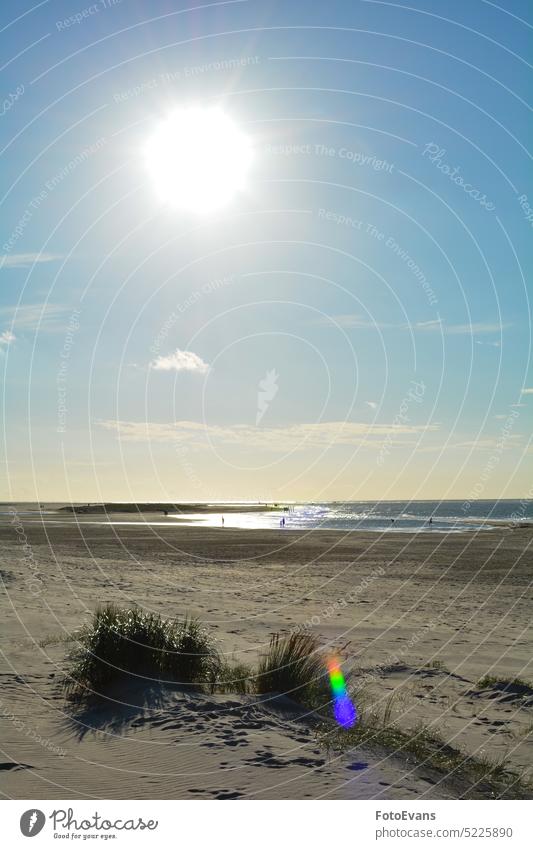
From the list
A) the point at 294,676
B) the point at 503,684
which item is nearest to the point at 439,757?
the point at 294,676

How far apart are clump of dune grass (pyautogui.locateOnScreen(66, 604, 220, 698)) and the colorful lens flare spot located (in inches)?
69.1

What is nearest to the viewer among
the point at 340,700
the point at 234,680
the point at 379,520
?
the point at 340,700

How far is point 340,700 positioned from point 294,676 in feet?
2.29

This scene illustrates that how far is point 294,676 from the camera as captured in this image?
29.5ft

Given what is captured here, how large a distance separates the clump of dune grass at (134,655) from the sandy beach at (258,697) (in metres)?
0.36

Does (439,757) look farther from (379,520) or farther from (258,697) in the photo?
(379,520)

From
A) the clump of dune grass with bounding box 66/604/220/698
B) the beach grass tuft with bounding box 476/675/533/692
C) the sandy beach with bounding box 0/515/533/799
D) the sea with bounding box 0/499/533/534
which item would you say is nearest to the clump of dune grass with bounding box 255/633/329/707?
the sandy beach with bounding box 0/515/533/799

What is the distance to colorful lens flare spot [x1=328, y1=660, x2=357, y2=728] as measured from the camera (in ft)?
26.5

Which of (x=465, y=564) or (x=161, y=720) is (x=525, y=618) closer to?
(x=161, y=720)

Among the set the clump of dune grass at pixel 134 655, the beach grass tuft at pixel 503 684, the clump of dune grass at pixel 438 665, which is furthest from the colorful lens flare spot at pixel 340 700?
the beach grass tuft at pixel 503 684

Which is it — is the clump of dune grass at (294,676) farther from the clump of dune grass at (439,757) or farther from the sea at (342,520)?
the sea at (342,520)

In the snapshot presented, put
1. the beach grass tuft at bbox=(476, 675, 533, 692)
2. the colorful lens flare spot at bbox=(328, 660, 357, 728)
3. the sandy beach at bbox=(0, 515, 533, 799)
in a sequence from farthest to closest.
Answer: the beach grass tuft at bbox=(476, 675, 533, 692), the colorful lens flare spot at bbox=(328, 660, 357, 728), the sandy beach at bbox=(0, 515, 533, 799)

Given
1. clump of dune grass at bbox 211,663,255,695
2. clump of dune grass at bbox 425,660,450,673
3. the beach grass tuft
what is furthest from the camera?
clump of dune grass at bbox 425,660,450,673

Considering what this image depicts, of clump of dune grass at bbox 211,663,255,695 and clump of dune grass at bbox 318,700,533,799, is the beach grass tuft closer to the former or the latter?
clump of dune grass at bbox 318,700,533,799
